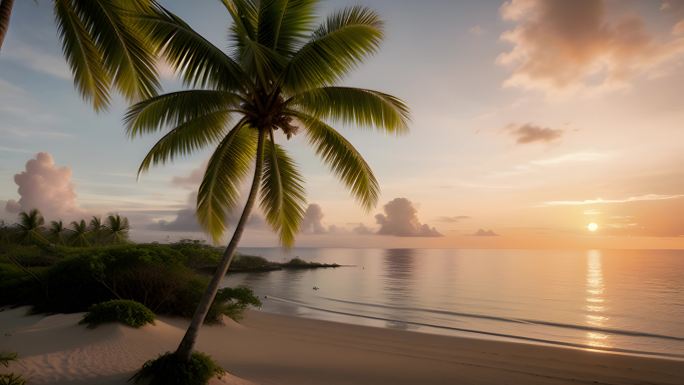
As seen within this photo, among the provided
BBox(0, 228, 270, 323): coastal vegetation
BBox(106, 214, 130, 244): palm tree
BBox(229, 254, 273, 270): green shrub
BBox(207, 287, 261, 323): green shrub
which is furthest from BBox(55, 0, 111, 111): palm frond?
BBox(229, 254, 273, 270): green shrub

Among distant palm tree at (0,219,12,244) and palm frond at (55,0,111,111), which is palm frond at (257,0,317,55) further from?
distant palm tree at (0,219,12,244)

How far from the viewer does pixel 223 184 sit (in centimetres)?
931

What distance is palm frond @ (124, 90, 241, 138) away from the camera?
768cm

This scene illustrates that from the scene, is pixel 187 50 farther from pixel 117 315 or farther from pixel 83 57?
pixel 117 315

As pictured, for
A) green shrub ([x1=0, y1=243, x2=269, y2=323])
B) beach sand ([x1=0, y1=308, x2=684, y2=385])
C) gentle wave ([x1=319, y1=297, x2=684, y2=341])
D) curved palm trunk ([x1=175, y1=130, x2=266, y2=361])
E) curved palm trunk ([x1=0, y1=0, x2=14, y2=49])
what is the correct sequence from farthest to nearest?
1. gentle wave ([x1=319, y1=297, x2=684, y2=341])
2. green shrub ([x1=0, y1=243, x2=269, y2=323])
3. beach sand ([x1=0, y1=308, x2=684, y2=385])
4. curved palm trunk ([x1=175, y1=130, x2=266, y2=361])
5. curved palm trunk ([x1=0, y1=0, x2=14, y2=49])

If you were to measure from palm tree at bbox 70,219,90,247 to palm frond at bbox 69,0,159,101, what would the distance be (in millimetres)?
42107

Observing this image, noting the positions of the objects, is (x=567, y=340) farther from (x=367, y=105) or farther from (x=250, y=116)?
(x=250, y=116)

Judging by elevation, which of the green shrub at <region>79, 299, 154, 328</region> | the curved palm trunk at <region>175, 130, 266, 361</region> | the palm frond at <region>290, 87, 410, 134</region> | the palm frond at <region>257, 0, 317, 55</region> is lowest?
the green shrub at <region>79, 299, 154, 328</region>

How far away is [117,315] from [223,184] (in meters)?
5.03

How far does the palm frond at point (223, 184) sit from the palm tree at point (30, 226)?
40.5 meters

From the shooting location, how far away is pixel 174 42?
6.91 meters

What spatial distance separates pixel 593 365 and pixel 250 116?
13.0 meters

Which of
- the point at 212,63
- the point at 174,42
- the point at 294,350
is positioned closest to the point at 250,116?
the point at 212,63

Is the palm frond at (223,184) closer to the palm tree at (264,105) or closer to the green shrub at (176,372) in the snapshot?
the palm tree at (264,105)
